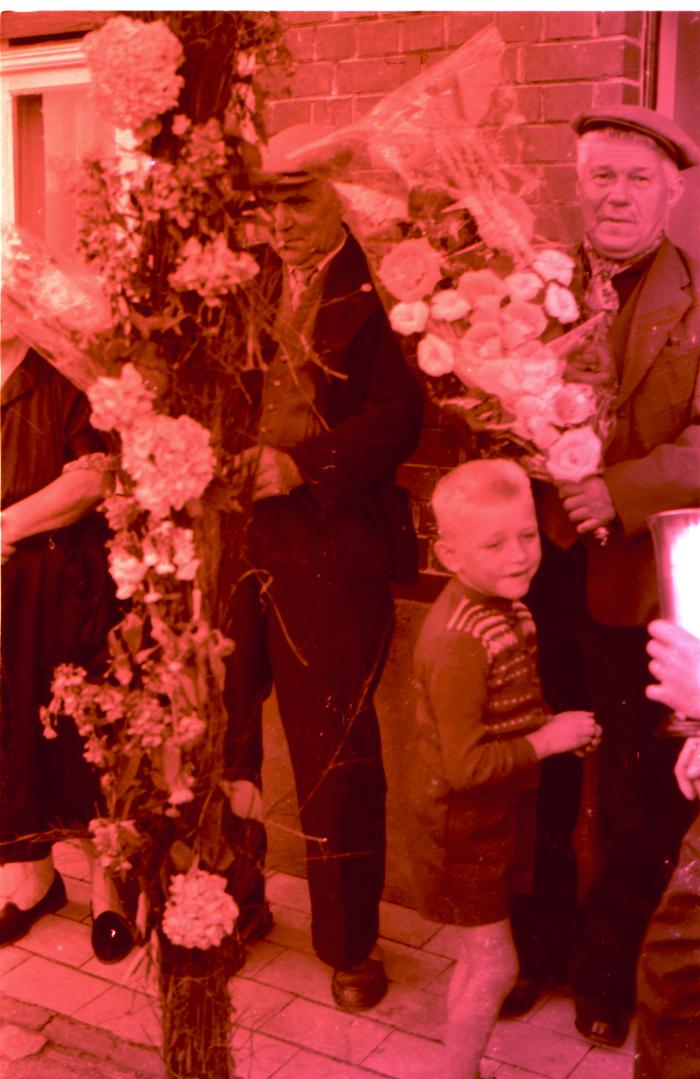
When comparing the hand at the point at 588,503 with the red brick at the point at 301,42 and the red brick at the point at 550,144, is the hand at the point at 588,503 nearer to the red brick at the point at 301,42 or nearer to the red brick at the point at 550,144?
the red brick at the point at 550,144

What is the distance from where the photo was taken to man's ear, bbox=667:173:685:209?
2.58 metres

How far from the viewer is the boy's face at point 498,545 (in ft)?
8.55

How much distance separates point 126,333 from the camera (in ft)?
8.14

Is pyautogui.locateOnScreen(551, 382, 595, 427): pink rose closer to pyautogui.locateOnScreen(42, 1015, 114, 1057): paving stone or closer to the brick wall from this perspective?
the brick wall

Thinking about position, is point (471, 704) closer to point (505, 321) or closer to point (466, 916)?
point (466, 916)

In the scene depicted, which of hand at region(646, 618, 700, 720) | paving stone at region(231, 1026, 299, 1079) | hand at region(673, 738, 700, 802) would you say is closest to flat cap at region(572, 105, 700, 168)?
hand at region(646, 618, 700, 720)

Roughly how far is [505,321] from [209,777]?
3.62 feet

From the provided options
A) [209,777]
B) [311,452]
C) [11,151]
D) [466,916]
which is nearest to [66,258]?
[11,151]

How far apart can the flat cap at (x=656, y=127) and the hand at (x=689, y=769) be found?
1.17 m

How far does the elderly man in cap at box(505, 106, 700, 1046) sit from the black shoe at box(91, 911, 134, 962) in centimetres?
98

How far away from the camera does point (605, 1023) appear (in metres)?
2.88

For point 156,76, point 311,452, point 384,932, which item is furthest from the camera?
point 384,932

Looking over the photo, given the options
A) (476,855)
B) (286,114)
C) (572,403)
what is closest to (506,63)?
(286,114)

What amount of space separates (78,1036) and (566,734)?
4.70 ft
